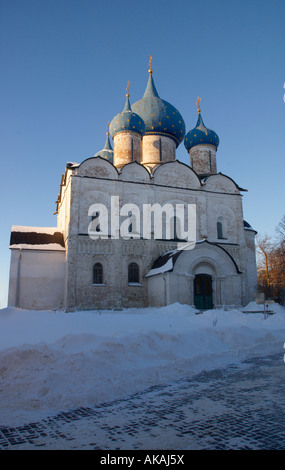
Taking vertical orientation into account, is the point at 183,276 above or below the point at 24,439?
above

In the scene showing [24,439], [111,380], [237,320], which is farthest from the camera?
[237,320]

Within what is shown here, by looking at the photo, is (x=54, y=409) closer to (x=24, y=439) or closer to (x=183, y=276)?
(x=24, y=439)

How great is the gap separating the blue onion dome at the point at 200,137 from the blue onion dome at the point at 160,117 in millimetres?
572

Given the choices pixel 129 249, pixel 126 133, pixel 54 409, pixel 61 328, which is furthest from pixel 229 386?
pixel 126 133

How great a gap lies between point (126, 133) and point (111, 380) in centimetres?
2012

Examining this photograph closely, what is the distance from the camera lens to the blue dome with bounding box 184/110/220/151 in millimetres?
25438

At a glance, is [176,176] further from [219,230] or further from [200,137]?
[200,137]

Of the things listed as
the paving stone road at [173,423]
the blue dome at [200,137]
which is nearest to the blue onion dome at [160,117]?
the blue dome at [200,137]

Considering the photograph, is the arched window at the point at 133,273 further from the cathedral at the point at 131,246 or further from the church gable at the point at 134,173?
the church gable at the point at 134,173

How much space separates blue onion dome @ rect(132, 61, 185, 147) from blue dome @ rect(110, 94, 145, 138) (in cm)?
115

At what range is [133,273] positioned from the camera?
66.1 feet

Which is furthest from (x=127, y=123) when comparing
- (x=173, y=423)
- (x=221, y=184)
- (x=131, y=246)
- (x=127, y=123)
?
(x=173, y=423)

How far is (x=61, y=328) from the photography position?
8281 mm

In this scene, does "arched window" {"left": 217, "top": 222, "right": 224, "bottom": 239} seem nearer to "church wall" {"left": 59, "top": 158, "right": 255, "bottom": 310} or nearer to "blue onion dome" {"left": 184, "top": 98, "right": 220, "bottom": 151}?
"church wall" {"left": 59, "top": 158, "right": 255, "bottom": 310}
